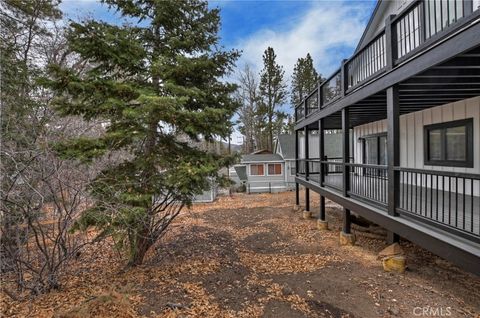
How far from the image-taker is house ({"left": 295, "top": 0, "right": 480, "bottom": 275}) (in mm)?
3484

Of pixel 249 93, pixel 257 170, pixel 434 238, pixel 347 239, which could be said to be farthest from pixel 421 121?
pixel 249 93

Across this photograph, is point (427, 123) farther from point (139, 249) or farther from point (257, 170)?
point (257, 170)

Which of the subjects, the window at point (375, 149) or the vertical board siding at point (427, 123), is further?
the window at point (375, 149)

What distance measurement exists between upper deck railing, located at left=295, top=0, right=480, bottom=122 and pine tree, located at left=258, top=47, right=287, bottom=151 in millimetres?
21969

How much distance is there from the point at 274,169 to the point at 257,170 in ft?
5.24

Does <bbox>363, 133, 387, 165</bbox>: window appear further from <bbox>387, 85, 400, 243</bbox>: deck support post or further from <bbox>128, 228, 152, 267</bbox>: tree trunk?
<bbox>128, 228, 152, 267</bbox>: tree trunk

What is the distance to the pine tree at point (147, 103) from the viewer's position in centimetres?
542

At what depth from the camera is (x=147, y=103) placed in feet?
16.6

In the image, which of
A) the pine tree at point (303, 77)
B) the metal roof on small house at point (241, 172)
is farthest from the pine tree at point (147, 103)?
the pine tree at point (303, 77)

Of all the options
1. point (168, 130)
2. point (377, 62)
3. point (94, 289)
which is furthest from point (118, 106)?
point (377, 62)

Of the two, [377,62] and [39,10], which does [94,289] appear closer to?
[377,62]

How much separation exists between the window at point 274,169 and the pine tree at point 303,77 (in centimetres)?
1152

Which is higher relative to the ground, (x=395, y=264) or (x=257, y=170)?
(x=257, y=170)

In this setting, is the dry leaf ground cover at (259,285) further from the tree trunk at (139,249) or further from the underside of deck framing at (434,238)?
the underside of deck framing at (434,238)
